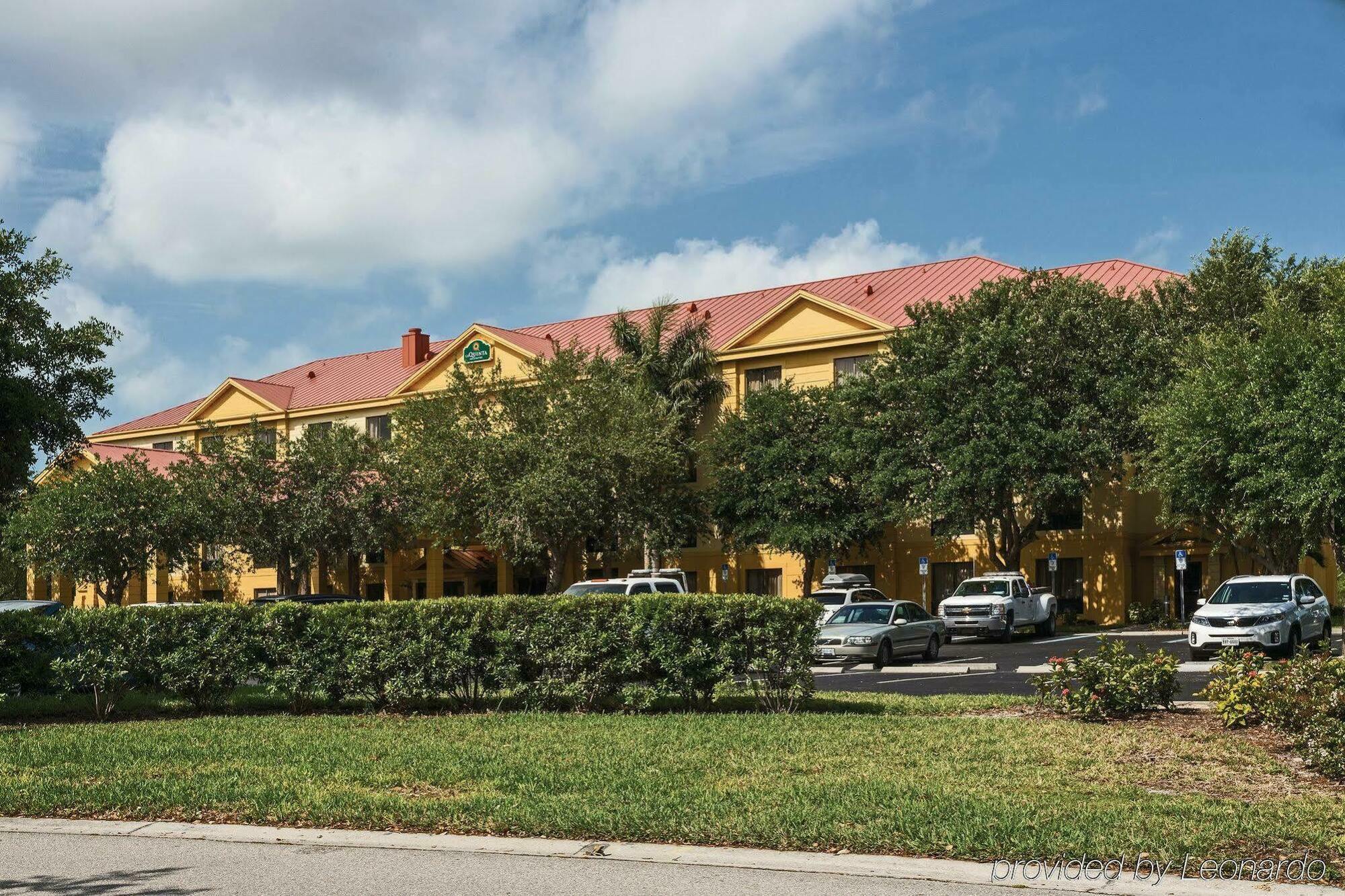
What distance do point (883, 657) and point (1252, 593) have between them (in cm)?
802

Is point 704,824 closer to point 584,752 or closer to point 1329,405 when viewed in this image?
point 584,752

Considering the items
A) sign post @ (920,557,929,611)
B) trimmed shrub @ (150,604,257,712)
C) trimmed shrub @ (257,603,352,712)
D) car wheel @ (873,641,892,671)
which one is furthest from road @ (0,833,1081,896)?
sign post @ (920,557,929,611)

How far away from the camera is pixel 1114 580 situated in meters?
47.2

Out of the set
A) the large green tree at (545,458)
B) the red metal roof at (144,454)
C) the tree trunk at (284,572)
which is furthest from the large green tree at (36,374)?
the red metal roof at (144,454)

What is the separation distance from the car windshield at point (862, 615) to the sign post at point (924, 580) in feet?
48.7

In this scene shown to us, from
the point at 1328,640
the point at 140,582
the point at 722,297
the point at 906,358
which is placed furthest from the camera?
the point at 140,582

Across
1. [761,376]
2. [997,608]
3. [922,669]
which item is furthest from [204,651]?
[761,376]

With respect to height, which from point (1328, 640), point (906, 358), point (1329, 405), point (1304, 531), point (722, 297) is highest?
point (722, 297)

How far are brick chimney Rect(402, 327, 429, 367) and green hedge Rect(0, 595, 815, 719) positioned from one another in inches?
2002

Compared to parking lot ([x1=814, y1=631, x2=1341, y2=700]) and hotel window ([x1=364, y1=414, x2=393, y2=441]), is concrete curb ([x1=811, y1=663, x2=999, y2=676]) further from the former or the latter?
hotel window ([x1=364, y1=414, x2=393, y2=441])

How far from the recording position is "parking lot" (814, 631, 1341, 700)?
68.2ft

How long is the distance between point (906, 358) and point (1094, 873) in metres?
37.3

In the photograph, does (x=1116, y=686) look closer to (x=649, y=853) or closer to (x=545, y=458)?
(x=649, y=853)

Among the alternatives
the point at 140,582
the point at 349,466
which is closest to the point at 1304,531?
the point at 349,466
